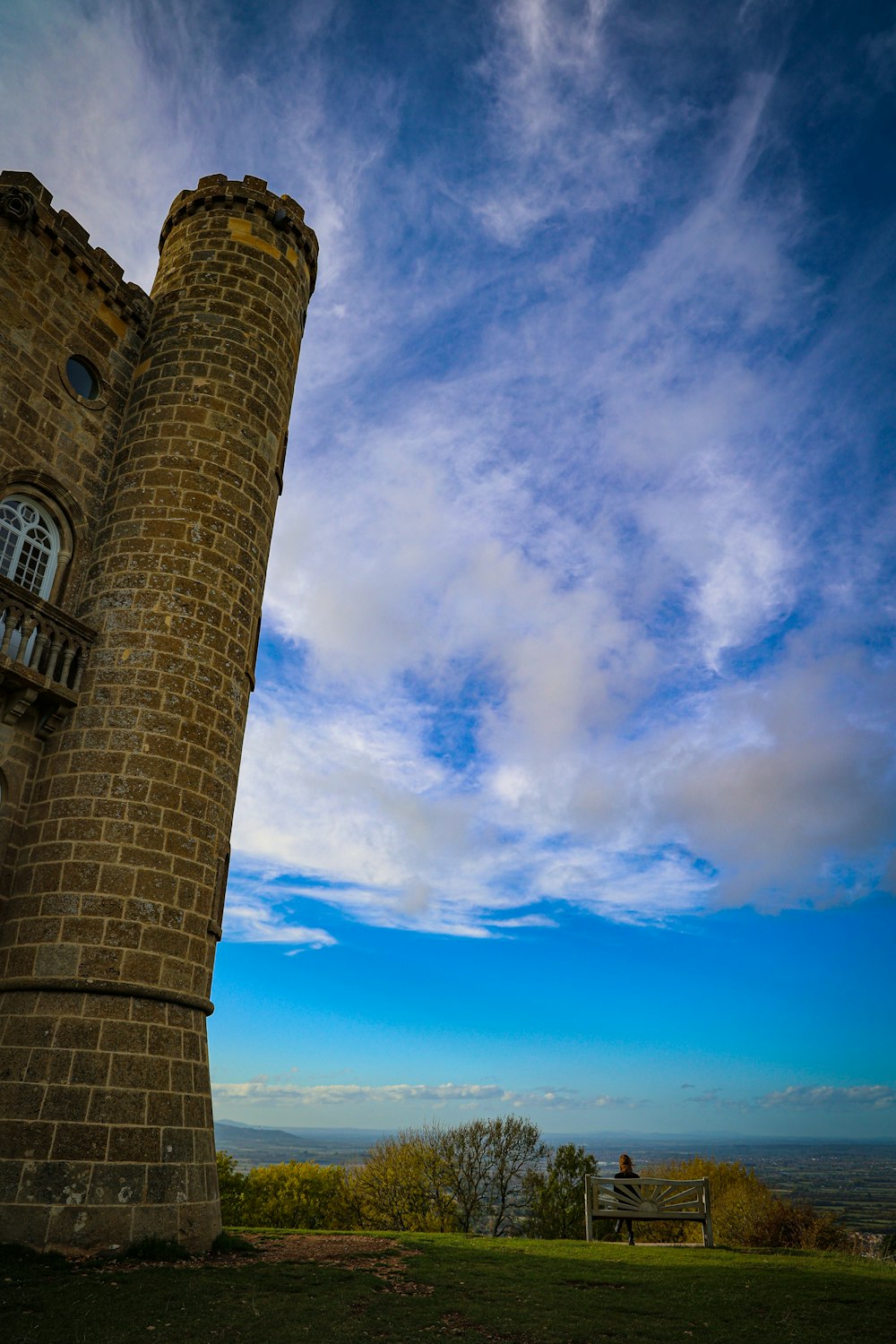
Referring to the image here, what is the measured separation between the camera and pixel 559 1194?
36844mm

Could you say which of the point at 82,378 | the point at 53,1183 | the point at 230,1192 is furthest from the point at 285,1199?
the point at 82,378

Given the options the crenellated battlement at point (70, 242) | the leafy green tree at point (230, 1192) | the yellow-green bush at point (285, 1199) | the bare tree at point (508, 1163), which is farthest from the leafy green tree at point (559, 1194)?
the crenellated battlement at point (70, 242)

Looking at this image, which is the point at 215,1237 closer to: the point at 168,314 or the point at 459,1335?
the point at 459,1335

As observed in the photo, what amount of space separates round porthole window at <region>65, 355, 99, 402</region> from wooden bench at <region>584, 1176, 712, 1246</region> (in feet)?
55.0

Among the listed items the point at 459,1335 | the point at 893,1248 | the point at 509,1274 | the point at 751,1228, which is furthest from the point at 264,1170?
the point at 459,1335

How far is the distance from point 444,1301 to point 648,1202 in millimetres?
6842

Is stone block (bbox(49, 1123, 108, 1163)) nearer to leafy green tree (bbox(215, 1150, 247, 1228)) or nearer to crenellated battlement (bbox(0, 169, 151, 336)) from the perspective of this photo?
crenellated battlement (bbox(0, 169, 151, 336))

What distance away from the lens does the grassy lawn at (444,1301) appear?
7.55 meters

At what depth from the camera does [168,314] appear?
55.9ft

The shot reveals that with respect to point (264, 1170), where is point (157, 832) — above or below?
above

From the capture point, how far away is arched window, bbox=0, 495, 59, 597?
13.9m

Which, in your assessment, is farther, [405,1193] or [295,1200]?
[295,1200]

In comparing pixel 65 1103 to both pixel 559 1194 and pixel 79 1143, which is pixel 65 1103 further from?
pixel 559 1194

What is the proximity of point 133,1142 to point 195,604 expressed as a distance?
798 centimetres
